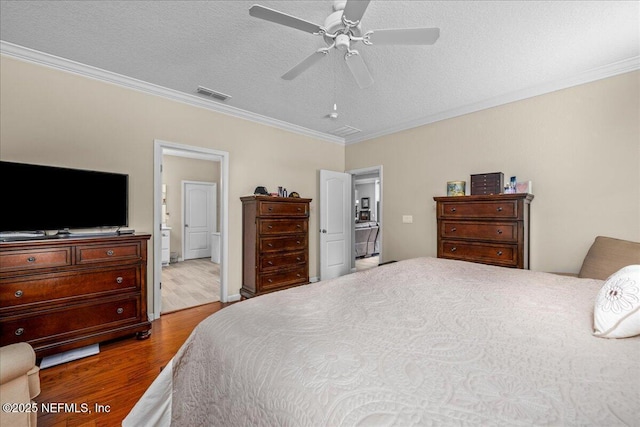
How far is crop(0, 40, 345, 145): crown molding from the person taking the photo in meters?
2.38

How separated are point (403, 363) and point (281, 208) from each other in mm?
3256

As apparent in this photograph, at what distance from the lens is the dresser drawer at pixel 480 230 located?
2801 millimetres

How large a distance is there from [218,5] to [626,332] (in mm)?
2786

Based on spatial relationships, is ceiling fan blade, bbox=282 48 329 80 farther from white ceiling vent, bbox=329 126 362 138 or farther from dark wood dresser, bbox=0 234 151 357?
white ceiling vent, bbox=329 126 362 138

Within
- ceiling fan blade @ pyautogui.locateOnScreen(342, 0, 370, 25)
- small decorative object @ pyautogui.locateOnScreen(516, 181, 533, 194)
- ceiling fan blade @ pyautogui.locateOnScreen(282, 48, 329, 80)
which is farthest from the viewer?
small decorative object @ pyautogui.locateOnScreen(516, 181, 533, 194)

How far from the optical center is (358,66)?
6.69 feet

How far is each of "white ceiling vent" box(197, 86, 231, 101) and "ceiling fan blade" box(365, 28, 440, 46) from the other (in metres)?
2.16

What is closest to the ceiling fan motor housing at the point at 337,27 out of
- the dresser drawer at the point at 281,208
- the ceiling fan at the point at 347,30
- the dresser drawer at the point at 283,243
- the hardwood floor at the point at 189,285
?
the ceiling fan at the point at 347,30

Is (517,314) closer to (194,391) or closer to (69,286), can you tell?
(194,391)

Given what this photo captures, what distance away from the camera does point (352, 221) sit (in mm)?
5309

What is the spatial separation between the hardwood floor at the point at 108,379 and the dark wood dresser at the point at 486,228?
324 cm

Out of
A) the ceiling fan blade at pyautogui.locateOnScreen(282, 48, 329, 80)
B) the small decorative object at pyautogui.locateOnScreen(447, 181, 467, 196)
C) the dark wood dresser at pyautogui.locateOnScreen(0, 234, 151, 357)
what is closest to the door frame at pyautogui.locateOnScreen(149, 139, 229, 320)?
the dark wood dresser at pyautogui.locateOnScreen(0, 234, 151, 357)

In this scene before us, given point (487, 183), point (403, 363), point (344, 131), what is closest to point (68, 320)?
point (403, 363)

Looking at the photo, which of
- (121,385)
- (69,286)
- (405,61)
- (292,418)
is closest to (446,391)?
(292,418)
